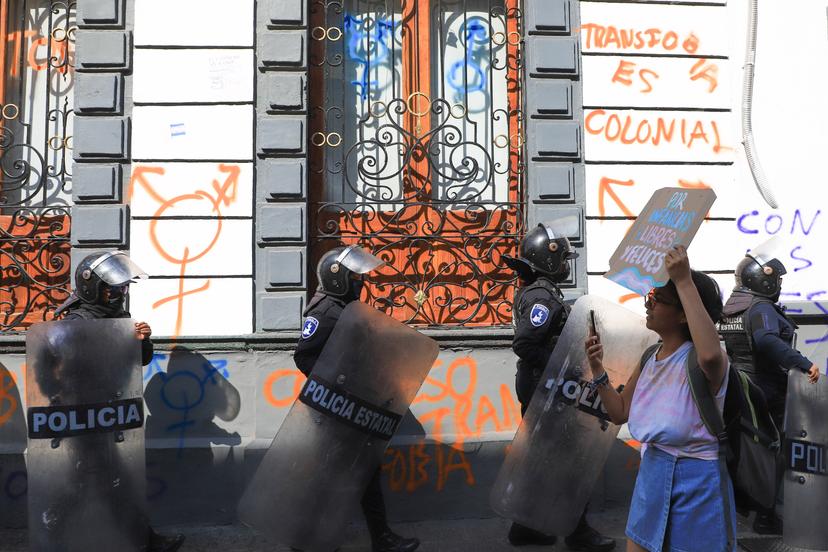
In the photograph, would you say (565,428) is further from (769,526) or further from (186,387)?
(186,387)

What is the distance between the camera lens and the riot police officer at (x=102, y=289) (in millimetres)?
4539

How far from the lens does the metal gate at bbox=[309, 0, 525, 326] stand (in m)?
5.99

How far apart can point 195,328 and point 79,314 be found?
1.12 metres

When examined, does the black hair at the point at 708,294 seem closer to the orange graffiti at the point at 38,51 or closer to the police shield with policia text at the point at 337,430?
the police shield with policia text at the point at 337,430

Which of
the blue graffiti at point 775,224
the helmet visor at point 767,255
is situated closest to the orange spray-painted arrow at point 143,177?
the helmet visor at point 767,255

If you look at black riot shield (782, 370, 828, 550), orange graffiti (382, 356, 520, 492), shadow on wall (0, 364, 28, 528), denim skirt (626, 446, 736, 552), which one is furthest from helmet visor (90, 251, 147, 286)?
black riot shield (782, 370, 828, 550)

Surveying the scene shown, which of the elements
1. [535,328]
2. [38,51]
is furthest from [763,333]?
[38,51]

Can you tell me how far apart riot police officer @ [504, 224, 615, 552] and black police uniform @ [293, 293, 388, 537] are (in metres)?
0.87

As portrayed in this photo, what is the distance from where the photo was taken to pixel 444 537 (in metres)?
5.14

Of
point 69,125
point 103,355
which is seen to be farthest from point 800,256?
point 69,125

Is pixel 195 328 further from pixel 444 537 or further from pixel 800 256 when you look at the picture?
pixel 800 256

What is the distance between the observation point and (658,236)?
2873 mm

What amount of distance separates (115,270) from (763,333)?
4.05 metres

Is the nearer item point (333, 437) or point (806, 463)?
point (333, 437)
